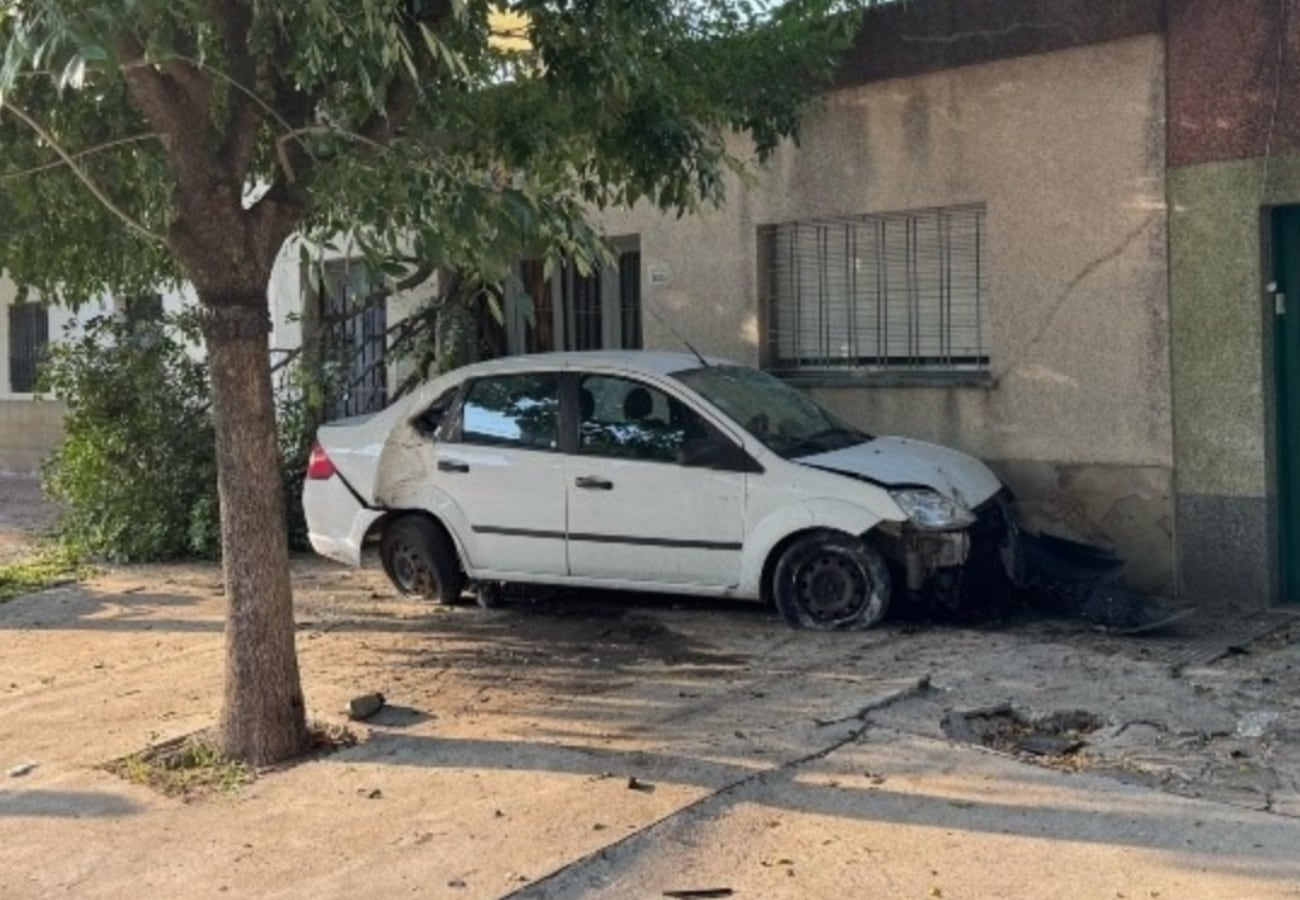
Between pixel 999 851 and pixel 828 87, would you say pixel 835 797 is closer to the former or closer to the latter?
pixel 999 851

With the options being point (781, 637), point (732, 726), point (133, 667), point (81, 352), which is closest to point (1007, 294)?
point (781, 637)

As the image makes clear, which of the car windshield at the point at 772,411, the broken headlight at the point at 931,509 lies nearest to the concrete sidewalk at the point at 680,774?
the broken headlight at the point at 931,509

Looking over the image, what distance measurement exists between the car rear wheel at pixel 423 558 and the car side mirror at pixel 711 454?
1.76m

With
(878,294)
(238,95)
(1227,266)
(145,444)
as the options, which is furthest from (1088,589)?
(145,444)

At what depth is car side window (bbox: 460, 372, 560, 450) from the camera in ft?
30.0

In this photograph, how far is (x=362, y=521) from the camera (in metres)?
9.61

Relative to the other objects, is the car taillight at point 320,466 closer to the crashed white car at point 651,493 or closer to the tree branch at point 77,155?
the crashed white car at point 651,493

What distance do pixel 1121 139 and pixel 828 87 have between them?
218cm

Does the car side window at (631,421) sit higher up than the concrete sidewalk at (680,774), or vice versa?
the car side window at (631,421)

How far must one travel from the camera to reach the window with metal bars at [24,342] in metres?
20.5

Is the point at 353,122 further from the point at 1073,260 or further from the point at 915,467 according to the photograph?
the point at 1073,260

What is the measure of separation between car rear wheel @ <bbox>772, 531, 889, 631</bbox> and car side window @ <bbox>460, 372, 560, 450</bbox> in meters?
1.63

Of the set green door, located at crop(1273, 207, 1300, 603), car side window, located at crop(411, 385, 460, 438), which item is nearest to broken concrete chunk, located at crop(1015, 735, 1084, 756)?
green door, located at crop(1273, 207, 1300, 603)

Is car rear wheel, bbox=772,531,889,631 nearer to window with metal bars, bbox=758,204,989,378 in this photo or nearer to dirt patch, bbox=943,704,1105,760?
dirt patch, bbox=943,704,1105,760
